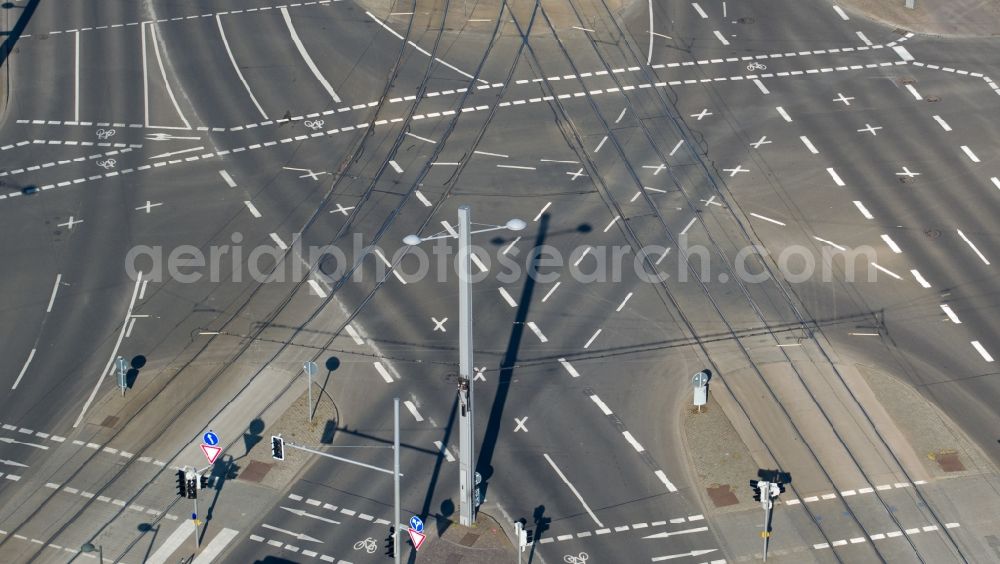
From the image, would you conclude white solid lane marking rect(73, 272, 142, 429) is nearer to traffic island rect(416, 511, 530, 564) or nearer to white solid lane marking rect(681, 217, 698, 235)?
traffic island rect(416, 511, 530, 564)

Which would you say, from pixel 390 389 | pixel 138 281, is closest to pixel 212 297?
pixel 138 281

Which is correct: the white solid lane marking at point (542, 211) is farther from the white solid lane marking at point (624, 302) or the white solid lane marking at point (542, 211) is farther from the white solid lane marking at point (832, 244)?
the white solid lane marking at point (832, 244)

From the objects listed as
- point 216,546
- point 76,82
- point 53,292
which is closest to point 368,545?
point 216,546

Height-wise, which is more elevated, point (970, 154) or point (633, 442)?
point (970, 154)

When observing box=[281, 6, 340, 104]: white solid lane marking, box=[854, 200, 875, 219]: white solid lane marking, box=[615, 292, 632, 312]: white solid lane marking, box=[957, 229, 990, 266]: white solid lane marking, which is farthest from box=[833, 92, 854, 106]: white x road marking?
box=[281, 6, 340, 104]: white solid lane marking

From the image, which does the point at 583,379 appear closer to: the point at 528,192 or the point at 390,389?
the point at 390,389

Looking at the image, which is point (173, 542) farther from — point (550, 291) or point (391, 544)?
point (550, 291)
